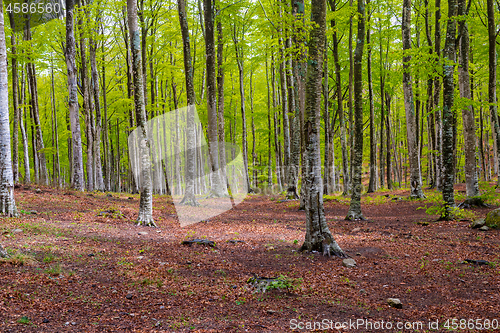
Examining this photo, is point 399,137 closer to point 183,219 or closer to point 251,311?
point 183,219

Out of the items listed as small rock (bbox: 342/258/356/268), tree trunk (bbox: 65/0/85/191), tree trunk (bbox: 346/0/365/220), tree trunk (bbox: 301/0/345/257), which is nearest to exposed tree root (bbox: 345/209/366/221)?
tree trunk (bbox: 346/0/365/220)

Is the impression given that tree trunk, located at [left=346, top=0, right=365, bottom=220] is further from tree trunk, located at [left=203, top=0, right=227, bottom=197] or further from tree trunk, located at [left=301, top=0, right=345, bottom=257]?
tree trunk, located at [left=203, top=0, right=227, bottom=197]

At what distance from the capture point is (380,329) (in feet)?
12.3

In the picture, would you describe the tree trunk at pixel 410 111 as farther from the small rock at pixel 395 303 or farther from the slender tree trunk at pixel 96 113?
the slender tree trunk at pixel 96 113

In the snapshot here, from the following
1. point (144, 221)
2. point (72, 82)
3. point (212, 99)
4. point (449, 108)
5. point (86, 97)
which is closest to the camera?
point (449, 108)

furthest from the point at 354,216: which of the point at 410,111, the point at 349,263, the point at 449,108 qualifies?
the point at 410,111

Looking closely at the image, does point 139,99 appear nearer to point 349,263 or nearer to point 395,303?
point 349,263

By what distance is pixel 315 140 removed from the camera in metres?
6.61

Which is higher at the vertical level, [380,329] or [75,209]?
[75,209]

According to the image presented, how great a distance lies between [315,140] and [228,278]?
3216 millimetres

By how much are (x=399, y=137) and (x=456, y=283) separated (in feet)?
103

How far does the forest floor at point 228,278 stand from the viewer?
390 cm

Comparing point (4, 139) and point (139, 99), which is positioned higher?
point (139, 99)

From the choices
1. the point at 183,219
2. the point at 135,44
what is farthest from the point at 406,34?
the point at 183,219
